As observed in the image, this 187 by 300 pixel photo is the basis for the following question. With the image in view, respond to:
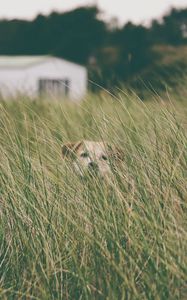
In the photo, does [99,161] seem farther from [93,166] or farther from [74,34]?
[74,34]

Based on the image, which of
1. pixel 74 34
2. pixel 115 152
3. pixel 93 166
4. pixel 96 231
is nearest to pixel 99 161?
pixel 115 152

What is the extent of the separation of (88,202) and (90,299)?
484mm

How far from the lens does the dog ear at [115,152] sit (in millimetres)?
3632

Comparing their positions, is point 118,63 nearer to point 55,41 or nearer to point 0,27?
point 55,41

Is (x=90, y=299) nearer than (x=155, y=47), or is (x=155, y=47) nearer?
(x=90, y=299)

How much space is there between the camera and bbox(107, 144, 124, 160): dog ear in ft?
11.9

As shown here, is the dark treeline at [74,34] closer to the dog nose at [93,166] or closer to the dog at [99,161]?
the dog at [99,161]

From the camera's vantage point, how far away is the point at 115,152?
373 centimetres

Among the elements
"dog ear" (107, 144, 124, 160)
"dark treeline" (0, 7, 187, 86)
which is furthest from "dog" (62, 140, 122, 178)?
"dark treeline" (0, 7, 187, 86)

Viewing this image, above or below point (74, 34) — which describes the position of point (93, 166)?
above

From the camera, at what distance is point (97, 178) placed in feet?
11.0

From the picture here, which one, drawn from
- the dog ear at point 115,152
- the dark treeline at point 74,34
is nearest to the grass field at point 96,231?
the dog ear at point 115,152

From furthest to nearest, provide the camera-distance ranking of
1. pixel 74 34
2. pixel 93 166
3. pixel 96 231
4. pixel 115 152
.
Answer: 1. pixel 74 34
2. pixel 115 152
3. pixel 93 166
4. pixel 96 231

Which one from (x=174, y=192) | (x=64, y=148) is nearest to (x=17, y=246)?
(x=174, y=192)
